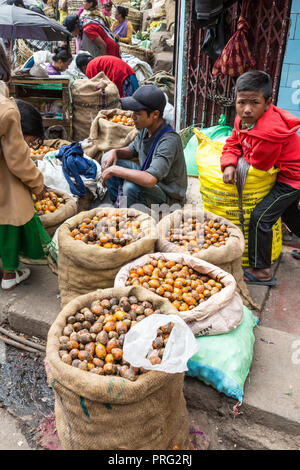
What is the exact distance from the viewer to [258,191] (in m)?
3.32

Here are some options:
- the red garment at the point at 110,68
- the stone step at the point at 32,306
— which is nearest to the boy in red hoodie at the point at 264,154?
the stone step at the point at 32,306

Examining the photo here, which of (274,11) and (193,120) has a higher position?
(274,11)

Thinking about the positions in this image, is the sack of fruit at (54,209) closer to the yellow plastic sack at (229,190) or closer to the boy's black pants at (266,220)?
the yellow plastic sack at (229,190)

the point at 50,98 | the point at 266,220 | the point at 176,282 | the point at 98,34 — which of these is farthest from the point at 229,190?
the point at 98,34

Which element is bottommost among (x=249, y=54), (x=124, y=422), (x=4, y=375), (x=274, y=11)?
(x=4, y=375)

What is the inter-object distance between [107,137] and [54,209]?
1.47 metres

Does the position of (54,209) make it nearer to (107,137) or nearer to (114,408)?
(107,137)

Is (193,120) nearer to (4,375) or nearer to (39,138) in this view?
(39,138)

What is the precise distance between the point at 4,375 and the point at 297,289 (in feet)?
8.01

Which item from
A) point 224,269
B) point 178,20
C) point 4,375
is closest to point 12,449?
point 4,375

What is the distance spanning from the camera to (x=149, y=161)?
3578mm

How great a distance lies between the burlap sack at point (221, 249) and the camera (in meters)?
2.75

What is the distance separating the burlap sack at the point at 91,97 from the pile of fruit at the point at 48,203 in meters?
2.21

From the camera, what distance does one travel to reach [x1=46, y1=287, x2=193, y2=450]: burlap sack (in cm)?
166
